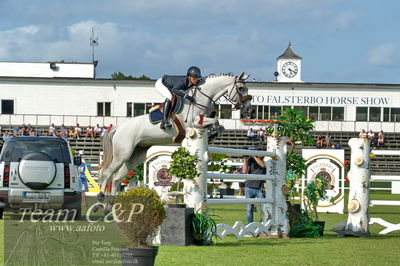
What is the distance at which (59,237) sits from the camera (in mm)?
6812

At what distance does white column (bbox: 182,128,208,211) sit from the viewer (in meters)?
11.1

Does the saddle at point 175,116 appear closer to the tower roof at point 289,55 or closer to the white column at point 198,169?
the white column at point 198,169

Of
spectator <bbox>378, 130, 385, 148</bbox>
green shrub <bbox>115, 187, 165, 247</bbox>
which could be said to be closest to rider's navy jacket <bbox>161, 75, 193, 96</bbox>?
green shrub <bbox>115, 187, 165, 247</bbox>

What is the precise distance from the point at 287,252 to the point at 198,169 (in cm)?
164

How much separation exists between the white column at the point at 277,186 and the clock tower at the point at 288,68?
204ft

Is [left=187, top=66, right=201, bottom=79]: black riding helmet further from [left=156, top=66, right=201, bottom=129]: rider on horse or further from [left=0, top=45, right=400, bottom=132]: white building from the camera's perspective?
[left=0, top=45, right=400, bottom=132]: white building

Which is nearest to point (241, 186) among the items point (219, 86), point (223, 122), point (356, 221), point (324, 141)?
point (219, 86)

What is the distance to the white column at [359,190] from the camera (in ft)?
44.3

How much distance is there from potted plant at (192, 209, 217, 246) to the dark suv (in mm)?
4543

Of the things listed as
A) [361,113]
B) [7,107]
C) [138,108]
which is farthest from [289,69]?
[7,107]

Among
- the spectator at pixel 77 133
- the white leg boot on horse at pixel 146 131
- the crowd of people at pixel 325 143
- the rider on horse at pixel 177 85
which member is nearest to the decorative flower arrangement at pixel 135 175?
the white leg boot on horse at pixel 146 131

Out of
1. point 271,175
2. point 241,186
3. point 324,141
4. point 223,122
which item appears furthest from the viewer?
point 223,122

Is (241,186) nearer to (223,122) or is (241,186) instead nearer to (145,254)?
(145,254)

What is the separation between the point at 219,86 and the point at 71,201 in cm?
363
